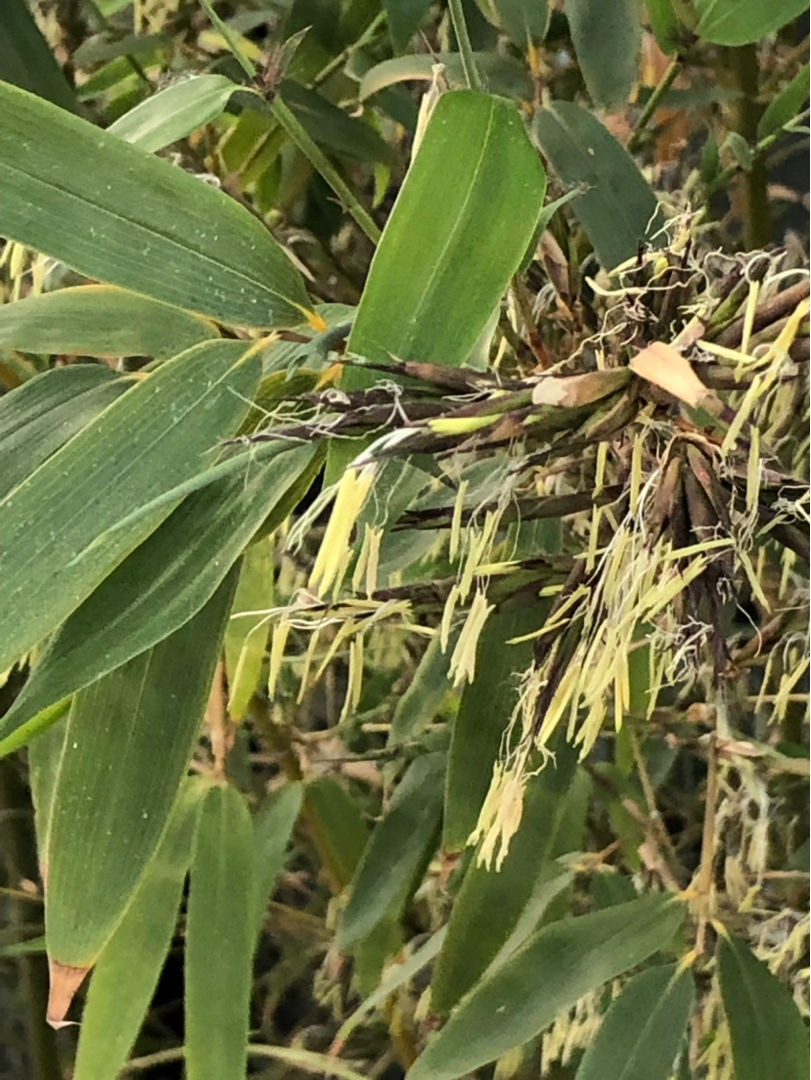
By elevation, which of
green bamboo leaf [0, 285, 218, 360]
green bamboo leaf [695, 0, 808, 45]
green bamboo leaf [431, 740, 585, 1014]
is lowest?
green bamboo leaf [431, 740, 585, 1014]

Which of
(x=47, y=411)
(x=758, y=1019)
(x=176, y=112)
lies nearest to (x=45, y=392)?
(x=47, y=411)

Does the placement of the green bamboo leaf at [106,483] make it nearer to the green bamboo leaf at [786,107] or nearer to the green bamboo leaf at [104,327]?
the green bamboo leaf at [104,327]

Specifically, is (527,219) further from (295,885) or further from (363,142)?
(295,885)

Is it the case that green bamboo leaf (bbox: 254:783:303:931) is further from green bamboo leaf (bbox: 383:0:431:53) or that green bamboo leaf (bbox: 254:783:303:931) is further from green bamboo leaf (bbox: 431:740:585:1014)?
green bamboo leaf (bbox: 383:0:431:53)

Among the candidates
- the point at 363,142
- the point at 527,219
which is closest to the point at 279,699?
the point at 363,142

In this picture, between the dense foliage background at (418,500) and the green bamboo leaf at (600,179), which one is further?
the green bamboo leaf at (600,179)

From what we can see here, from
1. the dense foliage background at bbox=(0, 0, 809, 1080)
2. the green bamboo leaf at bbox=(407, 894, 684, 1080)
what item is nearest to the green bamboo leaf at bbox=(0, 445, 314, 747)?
the dense foliage background at bbox=(0, 0, 809, 1080)

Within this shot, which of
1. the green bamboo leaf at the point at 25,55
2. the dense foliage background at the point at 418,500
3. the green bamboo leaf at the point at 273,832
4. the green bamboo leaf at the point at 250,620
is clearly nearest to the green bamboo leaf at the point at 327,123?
the dense foliage background at the point at 418,500
